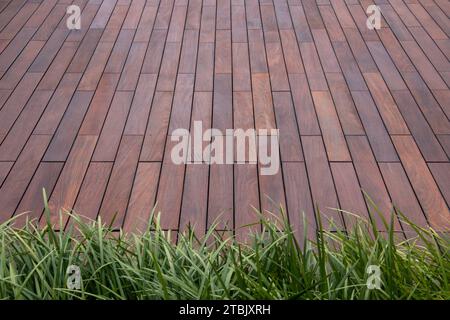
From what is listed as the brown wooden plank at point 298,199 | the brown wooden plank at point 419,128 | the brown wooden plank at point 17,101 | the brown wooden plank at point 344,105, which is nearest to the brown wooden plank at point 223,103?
the brown wooden plank at point 298,199

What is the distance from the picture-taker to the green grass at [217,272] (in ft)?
5.29

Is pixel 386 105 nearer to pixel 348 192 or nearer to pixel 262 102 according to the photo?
pixel 262 102

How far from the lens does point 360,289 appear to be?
1.62 meters

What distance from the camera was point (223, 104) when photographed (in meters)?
3.31

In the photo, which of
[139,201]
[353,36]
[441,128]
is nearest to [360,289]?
[139,201]

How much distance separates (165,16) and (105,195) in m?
2.33

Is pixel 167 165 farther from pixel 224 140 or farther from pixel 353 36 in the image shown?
pixel 353 36

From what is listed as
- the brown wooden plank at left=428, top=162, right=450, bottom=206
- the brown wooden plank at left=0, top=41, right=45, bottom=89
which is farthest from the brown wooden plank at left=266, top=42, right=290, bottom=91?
the brown wooden plank at left=0, top=41, right=45, bottom=89

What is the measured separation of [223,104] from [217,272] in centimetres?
180

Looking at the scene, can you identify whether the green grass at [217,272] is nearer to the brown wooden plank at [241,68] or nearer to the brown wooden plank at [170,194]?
the brown wooden plank at [170,194]

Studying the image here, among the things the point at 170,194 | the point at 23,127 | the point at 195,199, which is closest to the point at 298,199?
the point at 195,199

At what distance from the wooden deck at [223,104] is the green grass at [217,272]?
1.75ft
